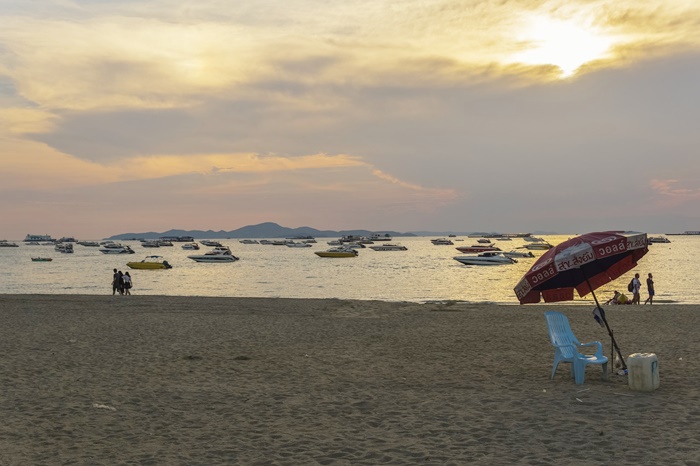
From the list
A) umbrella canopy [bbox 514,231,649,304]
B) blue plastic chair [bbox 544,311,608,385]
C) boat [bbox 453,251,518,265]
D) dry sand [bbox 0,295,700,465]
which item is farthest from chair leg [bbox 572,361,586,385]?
boat [bbox 453,251,518,265]

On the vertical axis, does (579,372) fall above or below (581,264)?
below

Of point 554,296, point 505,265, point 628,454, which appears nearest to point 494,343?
point 554,296

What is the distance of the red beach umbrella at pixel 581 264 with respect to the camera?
380 inches

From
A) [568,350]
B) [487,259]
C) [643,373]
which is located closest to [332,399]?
[568,350]

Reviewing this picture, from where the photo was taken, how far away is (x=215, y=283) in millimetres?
58438

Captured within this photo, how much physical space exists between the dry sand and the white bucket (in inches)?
9.8

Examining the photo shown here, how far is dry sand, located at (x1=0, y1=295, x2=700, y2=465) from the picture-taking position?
695 centimetres

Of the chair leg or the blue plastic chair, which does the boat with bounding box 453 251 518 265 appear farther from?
the chair leg

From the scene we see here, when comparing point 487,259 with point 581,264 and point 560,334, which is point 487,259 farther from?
point 581,264

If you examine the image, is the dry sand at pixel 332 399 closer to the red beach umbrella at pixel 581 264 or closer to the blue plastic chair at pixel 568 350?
the blue plastic chair at pixel 568 350

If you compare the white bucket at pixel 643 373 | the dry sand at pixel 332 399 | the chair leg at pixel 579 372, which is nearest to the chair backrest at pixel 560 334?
the chair leg at pixel 579 372

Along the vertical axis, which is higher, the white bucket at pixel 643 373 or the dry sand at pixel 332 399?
the white bucket at pixel 643 373

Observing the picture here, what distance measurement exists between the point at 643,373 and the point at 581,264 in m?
1.89

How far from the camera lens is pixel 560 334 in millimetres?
10625
